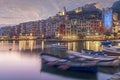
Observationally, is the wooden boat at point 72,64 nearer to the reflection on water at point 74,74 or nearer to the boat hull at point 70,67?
the boat hull at point 70,67

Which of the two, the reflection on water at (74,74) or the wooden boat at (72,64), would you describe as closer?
the reflection on water at (74,74)

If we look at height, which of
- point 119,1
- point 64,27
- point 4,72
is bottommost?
point 4,72

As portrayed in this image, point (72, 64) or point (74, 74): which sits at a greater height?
point (72, 64)

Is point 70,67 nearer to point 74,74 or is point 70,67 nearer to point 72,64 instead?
point 72,64

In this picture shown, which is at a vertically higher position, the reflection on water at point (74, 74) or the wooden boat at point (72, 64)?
the wooden boat at point (72, 64)

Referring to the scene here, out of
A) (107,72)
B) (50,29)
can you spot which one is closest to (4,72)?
(107,72)

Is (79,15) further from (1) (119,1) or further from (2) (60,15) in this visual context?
(1) (119,1)

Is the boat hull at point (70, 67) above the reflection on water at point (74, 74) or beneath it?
above

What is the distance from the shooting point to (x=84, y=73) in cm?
1959

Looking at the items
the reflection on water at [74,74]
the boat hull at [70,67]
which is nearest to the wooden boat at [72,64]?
the boat hull at [70,67]

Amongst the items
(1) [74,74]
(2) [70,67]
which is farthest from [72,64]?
(1) [74,74]

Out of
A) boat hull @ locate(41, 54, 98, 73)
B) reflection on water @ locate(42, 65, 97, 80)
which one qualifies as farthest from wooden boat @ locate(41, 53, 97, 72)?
reflection on water @ locate(42, 65, 97, 80)

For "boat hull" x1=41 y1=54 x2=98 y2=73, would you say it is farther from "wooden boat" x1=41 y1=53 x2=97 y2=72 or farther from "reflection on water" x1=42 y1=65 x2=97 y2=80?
"reflection on water" x1=42 y1=65 x2=97 y2=80

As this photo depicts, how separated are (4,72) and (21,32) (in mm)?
135739
